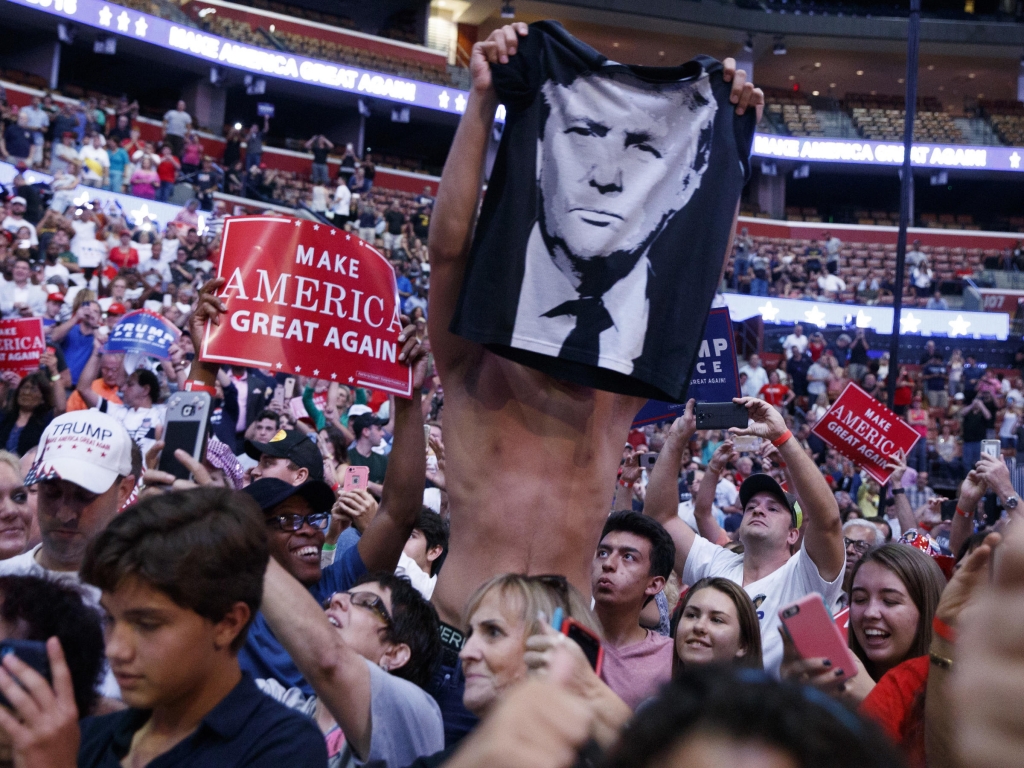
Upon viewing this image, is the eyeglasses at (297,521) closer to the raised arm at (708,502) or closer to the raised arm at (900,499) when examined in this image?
the raised arm at (708,502)

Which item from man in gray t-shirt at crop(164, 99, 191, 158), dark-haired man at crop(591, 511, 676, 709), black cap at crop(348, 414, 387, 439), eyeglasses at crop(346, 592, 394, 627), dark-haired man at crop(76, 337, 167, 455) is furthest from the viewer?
man in gray t-shirt at crop(164, 99, 191, 158)

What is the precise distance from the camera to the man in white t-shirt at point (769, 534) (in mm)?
3723

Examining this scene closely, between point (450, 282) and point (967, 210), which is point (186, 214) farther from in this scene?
point (967, 210)

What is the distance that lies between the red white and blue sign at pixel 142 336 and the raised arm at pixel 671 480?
11.4 feet

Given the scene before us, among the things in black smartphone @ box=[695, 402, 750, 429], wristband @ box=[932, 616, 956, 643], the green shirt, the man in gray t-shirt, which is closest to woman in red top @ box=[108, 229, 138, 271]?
the green shirt

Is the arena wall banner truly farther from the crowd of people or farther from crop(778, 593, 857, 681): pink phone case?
crop(778, 593, 857, 681): pink phone case

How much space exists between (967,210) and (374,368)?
32513 millimetres

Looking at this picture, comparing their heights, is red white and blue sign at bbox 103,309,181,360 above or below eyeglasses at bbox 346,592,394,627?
above

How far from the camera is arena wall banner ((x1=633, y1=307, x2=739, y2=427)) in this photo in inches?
185

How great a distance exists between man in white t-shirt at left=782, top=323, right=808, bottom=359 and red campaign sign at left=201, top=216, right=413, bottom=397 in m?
15.2

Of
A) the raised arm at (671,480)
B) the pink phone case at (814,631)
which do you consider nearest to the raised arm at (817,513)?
the raised arm at (671,480)

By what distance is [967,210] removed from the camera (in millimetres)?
32969

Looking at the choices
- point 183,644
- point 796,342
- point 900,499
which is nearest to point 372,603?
point 183,644

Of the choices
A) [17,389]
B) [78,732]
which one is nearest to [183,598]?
[78,732]
